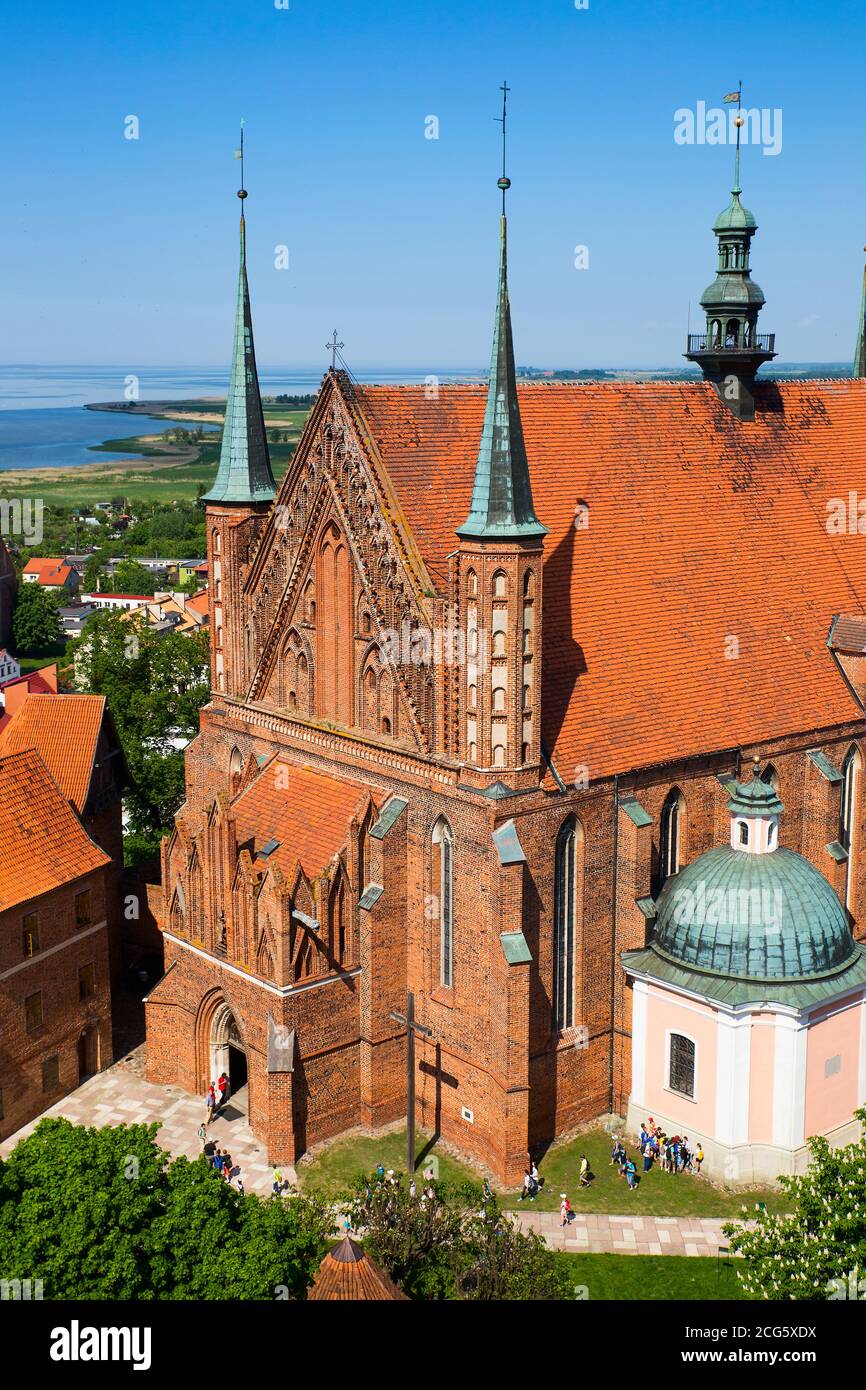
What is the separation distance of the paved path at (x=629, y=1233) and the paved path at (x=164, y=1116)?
593 centimetres

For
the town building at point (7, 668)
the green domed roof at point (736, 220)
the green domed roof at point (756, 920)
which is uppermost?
the green domed roof at point (736, 220)

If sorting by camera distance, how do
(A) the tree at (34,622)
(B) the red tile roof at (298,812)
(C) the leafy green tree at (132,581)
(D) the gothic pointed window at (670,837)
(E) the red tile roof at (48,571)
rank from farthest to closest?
(E) the red tile roof at (48,571) < (C) the leafy green tree at (132,581) < (A) the tree at (34,622) < (D) the gothic pointed window at (670,837) < (B) the red tile roof at (298,812)

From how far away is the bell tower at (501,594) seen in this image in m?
29.1

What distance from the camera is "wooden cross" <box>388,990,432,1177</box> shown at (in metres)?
31.3

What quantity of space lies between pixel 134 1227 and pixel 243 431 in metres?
21.9

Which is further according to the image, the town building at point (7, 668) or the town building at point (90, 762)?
Result: the town building at point (7, 668)

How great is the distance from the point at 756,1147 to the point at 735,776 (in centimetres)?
909

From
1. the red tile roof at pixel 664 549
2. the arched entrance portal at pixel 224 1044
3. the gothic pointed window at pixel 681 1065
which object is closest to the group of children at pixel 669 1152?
the gothic pointed window at pixel 681 1065

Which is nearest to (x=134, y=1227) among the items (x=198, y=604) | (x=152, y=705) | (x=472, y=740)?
(x=472, y=740)

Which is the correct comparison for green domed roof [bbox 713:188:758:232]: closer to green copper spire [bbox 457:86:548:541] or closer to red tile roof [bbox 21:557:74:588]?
green copper spire [bbox 457:86:548:541]

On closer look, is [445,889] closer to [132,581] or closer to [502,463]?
[502,463]

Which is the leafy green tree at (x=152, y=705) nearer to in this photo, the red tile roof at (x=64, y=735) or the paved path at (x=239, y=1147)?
the red tile roof at (x=64, y=735)

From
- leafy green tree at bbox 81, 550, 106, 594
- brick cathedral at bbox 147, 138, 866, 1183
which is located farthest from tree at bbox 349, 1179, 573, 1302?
leafy green tree at bbox 81, 550, 106, 594
